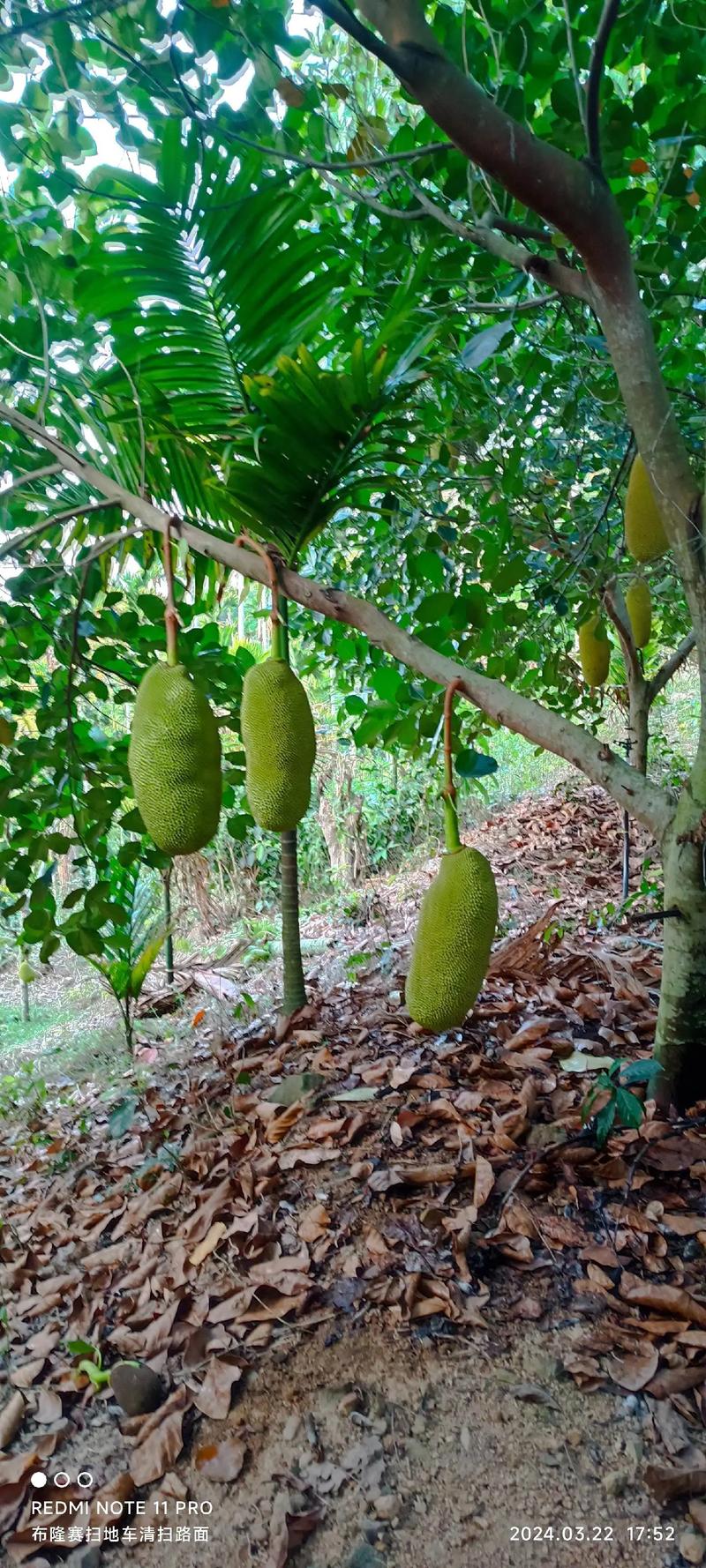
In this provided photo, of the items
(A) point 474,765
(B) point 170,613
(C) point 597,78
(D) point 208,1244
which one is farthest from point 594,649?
(D) point 208,1244

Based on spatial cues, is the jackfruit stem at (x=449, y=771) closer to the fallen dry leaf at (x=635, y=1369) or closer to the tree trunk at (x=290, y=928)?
the fallen dry leaf at (x=635, y=1369)

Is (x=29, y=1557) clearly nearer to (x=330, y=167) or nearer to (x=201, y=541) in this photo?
(x=201, y=541)

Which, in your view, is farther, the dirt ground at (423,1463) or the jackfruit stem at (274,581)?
the dirt ground at (423,1463)

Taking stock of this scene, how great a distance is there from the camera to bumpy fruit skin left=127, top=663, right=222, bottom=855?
34.2 inches

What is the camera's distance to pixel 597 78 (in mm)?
854

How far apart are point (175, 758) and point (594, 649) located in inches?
53.3

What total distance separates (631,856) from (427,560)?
2860mm

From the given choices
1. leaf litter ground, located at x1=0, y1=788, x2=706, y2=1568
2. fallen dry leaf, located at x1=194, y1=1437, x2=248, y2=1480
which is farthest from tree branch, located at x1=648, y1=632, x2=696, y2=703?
fallen dry leaf, located at x1=194, y1=1437, x2=248, y2=1480

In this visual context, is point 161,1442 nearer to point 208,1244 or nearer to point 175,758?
point 208,1244

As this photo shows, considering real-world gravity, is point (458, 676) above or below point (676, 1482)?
above

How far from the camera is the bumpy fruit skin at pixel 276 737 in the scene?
886 millimetres

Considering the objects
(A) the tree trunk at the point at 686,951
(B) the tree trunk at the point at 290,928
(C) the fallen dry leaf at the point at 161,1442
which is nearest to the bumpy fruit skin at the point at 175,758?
(A) the tree trunk at the point at 686,951

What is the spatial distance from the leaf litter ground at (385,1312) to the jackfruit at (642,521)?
35.5 inches

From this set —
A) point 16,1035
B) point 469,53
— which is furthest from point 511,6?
point 16,1035
